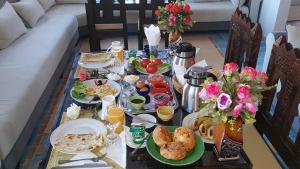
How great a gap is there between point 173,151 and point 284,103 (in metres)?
0.62

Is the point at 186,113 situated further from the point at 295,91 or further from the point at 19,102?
the point at 19,102

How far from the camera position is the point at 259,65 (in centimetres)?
346

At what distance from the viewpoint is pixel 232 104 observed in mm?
950

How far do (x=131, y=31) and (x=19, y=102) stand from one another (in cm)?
261

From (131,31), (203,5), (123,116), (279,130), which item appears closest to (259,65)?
(203,5)

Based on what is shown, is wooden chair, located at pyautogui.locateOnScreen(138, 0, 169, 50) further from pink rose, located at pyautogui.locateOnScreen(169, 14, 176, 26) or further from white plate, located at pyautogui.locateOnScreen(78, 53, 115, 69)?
white plate, located at pyautogui.locateOnScreen(78, 53, 115, 69)

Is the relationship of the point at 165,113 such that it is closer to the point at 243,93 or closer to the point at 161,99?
the point at 161,99

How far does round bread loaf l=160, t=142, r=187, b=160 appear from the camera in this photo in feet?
3.29

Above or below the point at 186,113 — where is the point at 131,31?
below

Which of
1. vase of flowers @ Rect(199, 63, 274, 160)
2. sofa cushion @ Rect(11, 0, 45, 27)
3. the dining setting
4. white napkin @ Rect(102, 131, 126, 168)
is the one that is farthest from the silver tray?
sofa cushion @ Rect(11, 0, 45, 27)

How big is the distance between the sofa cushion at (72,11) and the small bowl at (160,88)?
279cm

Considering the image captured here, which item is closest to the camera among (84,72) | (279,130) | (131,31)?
(279,130)

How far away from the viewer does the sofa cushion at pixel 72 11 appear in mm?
3909

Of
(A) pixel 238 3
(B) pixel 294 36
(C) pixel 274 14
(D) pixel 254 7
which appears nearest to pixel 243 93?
(B) pixel 294 36
